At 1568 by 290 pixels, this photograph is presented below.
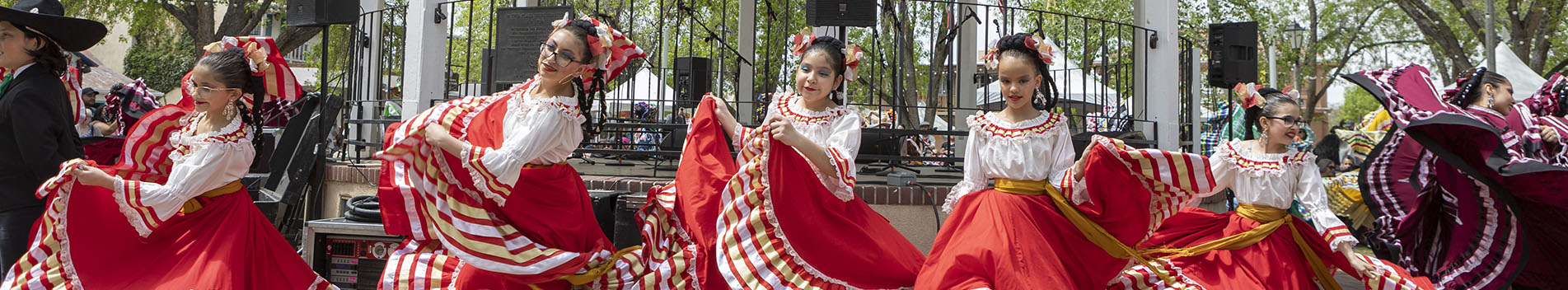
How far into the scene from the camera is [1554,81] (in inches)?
223

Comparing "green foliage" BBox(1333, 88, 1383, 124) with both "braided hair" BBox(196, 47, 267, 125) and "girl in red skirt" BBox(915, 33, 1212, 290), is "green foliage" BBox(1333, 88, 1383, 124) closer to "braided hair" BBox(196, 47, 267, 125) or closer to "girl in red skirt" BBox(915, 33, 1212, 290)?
"girl in red skirt" BBox(915, 33, 1212, 290)

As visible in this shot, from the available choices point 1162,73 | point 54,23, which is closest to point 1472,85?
point 1162,73

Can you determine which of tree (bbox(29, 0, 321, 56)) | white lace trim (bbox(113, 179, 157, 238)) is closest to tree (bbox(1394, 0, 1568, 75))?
white lace trim (bbox(113, 179, 157, 238))

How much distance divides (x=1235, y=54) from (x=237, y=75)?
6.72m

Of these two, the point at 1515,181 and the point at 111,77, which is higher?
the point at 111,77

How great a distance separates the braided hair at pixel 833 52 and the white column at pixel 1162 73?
466cm

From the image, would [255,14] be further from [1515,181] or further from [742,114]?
[1515,181]

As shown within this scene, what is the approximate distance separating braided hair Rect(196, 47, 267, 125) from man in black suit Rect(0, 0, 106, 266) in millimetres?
806

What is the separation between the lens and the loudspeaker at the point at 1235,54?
25.0 feet

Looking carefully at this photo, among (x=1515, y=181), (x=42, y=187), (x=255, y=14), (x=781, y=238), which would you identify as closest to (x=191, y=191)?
(x=42, y=187)

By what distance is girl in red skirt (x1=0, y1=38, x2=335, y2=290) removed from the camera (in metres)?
3.62

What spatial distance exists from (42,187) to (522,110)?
1.71 meters

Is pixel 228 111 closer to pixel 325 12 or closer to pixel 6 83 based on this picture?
pixel 6 83

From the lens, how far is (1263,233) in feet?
14.5
